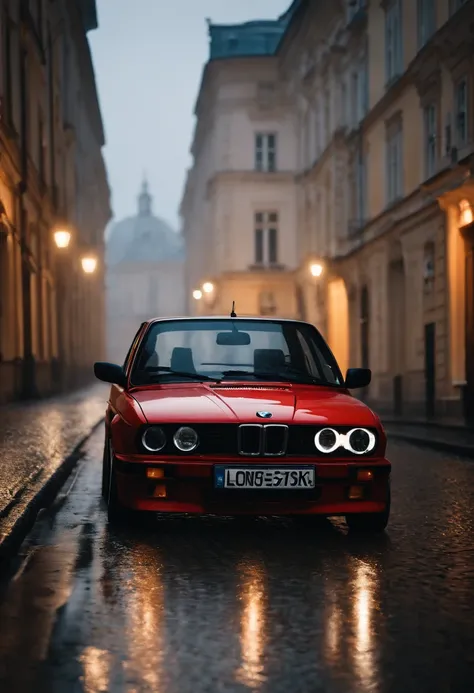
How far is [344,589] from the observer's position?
6.02 meters

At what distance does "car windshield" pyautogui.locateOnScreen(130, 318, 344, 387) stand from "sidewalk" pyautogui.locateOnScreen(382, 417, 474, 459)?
6.79 m

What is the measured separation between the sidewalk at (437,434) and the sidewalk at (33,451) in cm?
484

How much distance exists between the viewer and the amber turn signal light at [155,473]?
24.2ft

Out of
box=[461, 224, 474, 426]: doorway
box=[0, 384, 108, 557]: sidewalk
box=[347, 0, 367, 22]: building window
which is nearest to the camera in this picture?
box=[0, 384, 108, 557]: sidewalk

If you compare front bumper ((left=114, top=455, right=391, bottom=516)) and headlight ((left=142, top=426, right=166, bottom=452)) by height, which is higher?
headlight ((left=142, top=426, right=166, bottom=452))

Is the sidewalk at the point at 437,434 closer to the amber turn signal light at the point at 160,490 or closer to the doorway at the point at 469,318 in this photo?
the doorway at the point at 469,318

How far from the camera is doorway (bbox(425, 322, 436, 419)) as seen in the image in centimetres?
2641

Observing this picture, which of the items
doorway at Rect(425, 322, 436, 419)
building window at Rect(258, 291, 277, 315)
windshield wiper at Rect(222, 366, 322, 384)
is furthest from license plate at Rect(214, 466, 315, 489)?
building window at Rect(258, 291, 277, 315)

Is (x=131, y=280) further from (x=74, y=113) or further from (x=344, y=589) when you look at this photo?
(x=344, y=589)

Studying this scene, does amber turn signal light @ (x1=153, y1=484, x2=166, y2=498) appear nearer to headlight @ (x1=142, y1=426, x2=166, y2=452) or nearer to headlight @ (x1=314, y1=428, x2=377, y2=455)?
headlight @ (x1=142, y1=426, x2=166, y2=452)

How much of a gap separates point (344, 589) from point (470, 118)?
18.1m

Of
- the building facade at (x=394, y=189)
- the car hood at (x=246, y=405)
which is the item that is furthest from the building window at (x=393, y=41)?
the car hood at (x=246, y=405)

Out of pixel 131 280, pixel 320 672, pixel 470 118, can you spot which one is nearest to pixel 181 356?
pixel 320 672

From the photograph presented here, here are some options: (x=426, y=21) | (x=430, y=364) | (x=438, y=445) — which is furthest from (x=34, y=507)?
(x=426, y=21)
